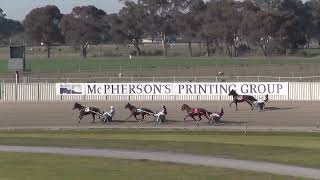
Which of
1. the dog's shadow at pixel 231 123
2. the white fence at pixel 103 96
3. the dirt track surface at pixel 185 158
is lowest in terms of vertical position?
the dog's shadow at pixel 231 123

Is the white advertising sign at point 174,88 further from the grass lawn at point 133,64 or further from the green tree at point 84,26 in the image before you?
the green tree at point 84,26

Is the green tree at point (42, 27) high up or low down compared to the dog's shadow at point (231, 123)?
up

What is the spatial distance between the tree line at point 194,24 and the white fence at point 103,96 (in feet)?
219

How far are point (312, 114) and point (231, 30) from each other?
259 ft

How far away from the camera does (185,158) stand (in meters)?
18.1

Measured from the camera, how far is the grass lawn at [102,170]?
15.1m

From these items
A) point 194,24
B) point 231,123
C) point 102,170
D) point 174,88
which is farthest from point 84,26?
point 102,170

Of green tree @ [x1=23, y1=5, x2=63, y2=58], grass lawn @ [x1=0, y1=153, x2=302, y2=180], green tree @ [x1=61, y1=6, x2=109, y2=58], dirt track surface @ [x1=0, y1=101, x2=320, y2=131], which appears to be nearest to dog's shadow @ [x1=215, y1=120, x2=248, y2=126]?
dirt track surface @ [x1=0, y1=101, x2=320, y2=131]

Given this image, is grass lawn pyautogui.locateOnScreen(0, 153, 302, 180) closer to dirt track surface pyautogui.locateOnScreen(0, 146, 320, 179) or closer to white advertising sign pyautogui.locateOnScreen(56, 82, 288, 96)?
dirt track surface pyautogui.locateOnScreen(0, 146, 320, 179)

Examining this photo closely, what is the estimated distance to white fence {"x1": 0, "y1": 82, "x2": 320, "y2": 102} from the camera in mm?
45625

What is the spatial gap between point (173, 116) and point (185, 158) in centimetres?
2205

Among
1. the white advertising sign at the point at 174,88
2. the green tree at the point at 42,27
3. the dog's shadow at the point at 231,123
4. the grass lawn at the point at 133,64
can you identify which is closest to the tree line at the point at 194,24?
the green tree at the point at 42,27

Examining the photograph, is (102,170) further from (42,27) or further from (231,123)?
(42,27)

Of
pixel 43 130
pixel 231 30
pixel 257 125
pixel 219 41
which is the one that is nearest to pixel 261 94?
pixel 257 125
